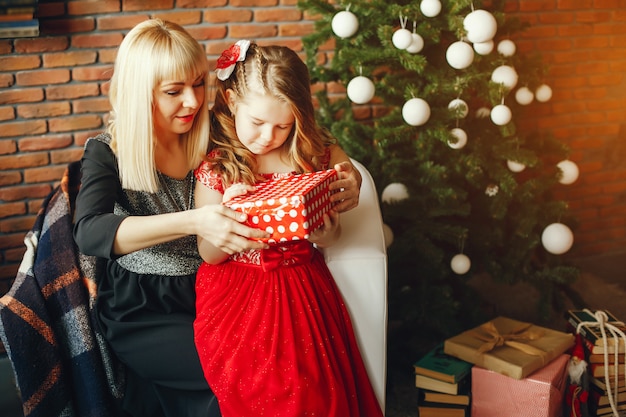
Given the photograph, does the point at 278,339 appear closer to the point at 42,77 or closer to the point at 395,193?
the point at 395,193

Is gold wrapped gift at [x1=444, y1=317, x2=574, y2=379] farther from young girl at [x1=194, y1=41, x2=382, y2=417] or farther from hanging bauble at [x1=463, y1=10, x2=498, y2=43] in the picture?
hanging bauble at [x1=463, y1=10, x2=498, y2=43]

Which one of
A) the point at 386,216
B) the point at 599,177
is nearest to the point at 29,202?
the point at 386,216

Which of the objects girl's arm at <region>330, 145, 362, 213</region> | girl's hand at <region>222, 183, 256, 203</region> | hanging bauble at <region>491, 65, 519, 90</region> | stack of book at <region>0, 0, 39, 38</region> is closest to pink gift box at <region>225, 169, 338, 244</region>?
girl's hand at <region>222, 183, 256, 203</region>

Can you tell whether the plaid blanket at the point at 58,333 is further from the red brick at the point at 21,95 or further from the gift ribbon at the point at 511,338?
the gift ribbon at the point at 511,338

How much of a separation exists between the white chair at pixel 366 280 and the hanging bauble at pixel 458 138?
0.72m

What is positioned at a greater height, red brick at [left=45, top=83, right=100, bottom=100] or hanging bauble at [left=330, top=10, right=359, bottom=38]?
hanging bauble at [left=330, top=10, right=359, bottom=38]

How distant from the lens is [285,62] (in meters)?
1.70

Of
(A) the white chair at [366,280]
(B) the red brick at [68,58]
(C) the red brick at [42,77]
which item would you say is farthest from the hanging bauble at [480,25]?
(C) the red brick at [42,77]

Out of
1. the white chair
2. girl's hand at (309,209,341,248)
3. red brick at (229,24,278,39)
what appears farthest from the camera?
red brick at (229,24,278,39)

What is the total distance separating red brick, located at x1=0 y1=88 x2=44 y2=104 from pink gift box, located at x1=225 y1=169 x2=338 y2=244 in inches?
63.9

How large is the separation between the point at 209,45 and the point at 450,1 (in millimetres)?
1153

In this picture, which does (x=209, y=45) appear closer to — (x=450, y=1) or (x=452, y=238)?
(x=450, y=1)

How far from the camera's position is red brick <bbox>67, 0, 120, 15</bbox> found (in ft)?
8.66

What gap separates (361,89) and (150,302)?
1218 millimetres
